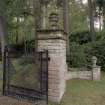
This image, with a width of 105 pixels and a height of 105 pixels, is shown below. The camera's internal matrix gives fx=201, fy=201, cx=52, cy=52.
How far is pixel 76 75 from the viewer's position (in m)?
7.31

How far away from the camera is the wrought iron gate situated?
4.22 metres

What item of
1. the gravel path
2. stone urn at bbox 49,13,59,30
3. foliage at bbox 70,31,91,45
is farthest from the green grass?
foliage at bbox 70,31,91,45

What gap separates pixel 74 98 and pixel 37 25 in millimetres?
4040

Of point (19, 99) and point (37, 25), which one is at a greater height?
point (37, 25)

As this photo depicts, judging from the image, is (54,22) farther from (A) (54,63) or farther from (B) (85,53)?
(B) (85,53)

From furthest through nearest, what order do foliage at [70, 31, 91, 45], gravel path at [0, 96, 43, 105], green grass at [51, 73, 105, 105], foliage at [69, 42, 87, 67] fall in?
foliage at [70, 31, 91, 45]
foliage at [69, 42, 87, 67]
green grass at [51, 73, 105, 105]
gravel path at [0, 96, 43, 105]

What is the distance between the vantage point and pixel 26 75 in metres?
4.46

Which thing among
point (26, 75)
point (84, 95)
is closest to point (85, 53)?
point (84, 95)

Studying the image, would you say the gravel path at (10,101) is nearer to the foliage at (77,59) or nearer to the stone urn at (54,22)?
the stone urn at (54,22)

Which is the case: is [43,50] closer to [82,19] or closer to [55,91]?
[55,91]

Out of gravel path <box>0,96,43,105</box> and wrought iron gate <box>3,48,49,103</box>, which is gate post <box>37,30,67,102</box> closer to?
wrought iron gate <box>3,48,49,103</box>

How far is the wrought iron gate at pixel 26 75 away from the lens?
4.22m

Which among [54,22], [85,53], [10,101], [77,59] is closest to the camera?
[10,101]

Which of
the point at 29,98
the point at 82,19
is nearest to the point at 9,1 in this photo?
the point at 29,98
